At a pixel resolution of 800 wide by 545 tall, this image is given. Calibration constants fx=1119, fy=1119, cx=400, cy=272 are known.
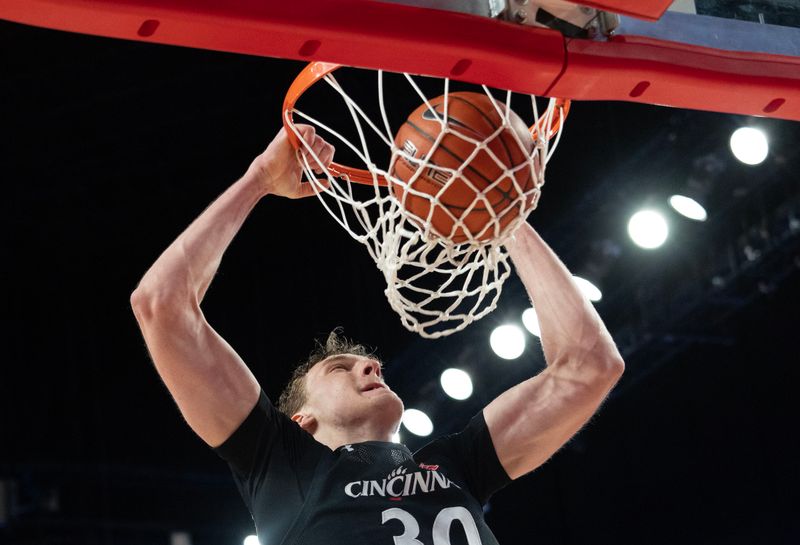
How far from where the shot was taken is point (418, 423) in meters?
5.73

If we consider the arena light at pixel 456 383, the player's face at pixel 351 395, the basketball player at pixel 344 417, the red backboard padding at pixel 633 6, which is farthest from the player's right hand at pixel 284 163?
the arena light at pixel 456 383

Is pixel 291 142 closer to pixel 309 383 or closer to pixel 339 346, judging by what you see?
pixel 309 383

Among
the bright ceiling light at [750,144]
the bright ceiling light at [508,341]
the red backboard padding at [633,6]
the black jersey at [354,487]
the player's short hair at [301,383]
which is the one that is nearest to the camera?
the red backboard padding at [633,6]

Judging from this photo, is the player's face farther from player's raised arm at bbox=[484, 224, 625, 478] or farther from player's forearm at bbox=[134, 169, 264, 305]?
player's forearm at bbox=[134, 169, 264, 305]

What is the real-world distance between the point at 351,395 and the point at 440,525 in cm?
50

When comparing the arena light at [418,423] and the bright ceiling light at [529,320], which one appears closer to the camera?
the bright ceiling light at [529,320]

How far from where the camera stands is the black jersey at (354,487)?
234 centimetres

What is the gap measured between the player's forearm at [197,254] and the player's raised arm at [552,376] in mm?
720

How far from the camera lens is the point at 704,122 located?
16.3ft

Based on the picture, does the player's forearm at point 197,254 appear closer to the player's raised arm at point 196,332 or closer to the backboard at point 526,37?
the player's raised arm at point 196,332

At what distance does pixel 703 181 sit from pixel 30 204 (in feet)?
10.5

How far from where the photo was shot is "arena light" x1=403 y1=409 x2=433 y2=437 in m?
5.69

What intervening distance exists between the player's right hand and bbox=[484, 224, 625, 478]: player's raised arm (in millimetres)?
557

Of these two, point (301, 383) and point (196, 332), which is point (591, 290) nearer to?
point (301, 383)
